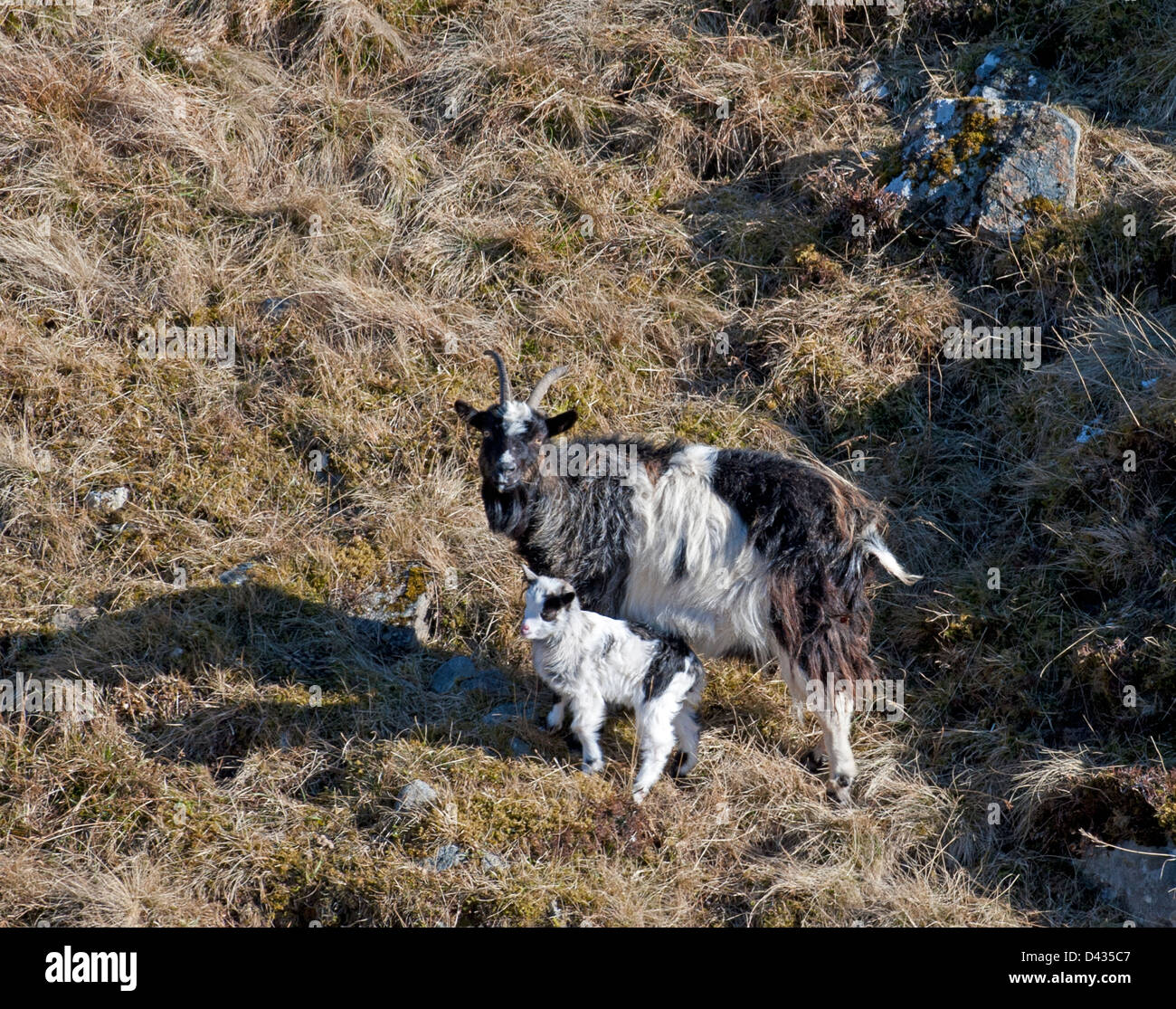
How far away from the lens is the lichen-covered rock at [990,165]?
26.9 feet

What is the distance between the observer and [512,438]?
6.04 m

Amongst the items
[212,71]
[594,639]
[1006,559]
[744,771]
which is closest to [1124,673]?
[1006,559]

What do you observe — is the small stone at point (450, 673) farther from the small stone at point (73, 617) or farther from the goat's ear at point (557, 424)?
the small stone at point (73, 617)

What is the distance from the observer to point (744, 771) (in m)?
6.07

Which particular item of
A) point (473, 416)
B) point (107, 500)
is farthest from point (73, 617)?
point (473, 416)

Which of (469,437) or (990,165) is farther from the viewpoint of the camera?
(990,165)

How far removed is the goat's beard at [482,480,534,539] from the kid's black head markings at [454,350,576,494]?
0.05m

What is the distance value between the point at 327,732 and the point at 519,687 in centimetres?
110

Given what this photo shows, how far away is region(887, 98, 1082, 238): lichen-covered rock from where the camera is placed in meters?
8.21

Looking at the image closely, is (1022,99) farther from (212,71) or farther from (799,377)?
(212,71)

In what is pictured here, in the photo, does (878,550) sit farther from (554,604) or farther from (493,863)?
(493,863)

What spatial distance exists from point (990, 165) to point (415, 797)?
6058 millimetres

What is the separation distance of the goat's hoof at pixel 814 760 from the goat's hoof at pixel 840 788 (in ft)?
0.54
